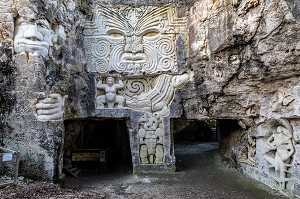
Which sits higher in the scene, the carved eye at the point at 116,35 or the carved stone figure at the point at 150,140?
the carved eye at the point at 116,35

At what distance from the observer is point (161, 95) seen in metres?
5.89

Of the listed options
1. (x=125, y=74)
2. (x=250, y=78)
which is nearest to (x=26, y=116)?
(x=125, y=74)

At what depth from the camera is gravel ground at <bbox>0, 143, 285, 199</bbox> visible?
13.2 ft

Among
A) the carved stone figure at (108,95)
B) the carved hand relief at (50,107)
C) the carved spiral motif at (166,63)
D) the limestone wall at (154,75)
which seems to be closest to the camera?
the limestone wall at (154,75)

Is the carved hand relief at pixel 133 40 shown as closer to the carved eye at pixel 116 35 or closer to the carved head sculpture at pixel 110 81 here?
Answer: the carved eye at pixel 116 35

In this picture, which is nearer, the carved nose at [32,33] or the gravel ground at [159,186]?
the gravel ground at [159,186]

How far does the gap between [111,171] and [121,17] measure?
11.3 ft

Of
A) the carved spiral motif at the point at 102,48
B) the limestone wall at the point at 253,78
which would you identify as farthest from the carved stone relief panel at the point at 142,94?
the carved spiral motif at the point at 102,48

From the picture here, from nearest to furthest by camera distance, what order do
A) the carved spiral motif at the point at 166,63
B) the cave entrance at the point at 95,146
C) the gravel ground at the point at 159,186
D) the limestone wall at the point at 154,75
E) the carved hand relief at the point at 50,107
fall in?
the gravel ground at the point at 159,186 → the limestone wall at the point at 154,75 → the carved hand relief at the point at 50,107 → the carved spiral motif at the point at 166,63 → the cave entrance at the point at 95,146

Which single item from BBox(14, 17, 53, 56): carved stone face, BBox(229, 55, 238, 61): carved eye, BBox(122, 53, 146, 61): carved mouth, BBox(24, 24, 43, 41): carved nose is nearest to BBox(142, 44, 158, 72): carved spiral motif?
BBox(122, 53, 146, 61): carved mouth

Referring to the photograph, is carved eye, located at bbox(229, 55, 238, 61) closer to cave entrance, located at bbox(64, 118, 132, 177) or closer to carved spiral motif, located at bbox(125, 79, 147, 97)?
carved spiral motif, located at bbox(125, 79, 147, 97)

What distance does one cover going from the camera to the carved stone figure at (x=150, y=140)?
584cm

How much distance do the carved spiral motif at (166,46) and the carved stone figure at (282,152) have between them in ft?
8.28

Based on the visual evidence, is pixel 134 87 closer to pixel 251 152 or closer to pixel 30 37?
pixel 30 37
